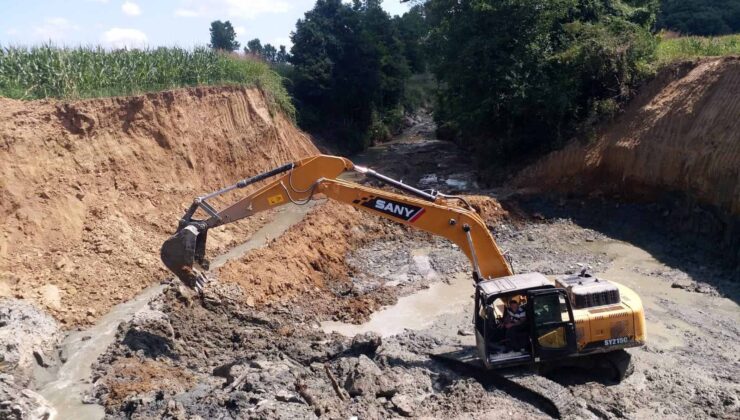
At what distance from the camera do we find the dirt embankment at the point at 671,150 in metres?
16.3

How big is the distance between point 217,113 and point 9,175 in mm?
9144

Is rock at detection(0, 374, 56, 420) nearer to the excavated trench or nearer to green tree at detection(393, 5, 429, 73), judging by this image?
Answer: the excavated trench

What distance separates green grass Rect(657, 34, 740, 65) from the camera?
797 inches

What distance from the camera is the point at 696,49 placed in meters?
21.1

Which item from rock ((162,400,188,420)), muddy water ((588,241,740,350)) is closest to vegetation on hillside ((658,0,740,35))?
muddy water ((588,241,740,350))

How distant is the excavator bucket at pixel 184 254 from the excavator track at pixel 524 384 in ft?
15.1

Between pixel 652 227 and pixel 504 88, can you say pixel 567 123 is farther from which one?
pixel 652 227

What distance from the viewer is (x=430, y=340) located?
37.9 feet

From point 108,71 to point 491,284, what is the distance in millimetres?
15904

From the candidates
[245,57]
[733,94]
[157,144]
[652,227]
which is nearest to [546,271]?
[652,227]

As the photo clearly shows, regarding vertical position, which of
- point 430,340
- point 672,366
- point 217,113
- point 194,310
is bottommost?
point 672,366

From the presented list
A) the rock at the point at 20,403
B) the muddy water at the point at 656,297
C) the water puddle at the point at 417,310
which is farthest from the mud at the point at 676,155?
the rock at the point at 20,403

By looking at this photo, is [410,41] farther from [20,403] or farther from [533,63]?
[20,403]

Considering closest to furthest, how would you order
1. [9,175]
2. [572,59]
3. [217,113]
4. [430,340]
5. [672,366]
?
[672,366] → [430,340] → [9,175] → [572,59] → [217,113]
